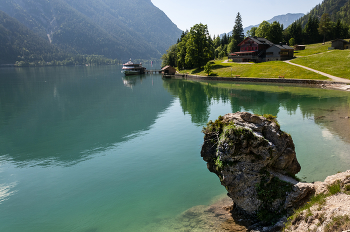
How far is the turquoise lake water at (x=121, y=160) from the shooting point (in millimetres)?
15328

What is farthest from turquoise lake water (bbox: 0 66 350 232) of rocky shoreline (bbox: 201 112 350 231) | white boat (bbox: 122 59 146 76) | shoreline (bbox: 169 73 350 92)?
white boat (bbox: 122 59 146 76)

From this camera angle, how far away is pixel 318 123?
1222 inches

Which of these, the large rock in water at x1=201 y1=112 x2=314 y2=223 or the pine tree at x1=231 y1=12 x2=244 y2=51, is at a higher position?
the pine tree at x1=231 y1=12 x2=244 y2=51

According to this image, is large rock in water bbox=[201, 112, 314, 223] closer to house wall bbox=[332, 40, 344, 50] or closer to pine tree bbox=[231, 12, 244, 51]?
house wall bbox=[332, 40, 344, 50]

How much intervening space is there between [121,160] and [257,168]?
615 inches

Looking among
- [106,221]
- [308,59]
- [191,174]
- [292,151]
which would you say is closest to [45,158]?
[106,221]

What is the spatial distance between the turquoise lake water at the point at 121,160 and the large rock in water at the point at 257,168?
3.94m

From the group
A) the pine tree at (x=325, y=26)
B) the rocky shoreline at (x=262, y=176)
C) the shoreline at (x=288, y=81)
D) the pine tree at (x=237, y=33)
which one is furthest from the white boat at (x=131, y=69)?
the rocky shoreline at (x=262, y=176)

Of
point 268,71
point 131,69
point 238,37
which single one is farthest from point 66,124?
point 238,37

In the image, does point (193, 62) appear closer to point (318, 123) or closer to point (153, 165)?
point (318, 123)

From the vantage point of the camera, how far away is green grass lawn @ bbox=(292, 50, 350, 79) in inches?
2643

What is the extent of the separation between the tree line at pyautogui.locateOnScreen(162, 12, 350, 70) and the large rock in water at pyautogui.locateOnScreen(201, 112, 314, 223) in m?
103

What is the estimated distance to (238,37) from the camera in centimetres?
13900

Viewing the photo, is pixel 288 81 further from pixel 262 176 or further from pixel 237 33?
pixel 237 33
